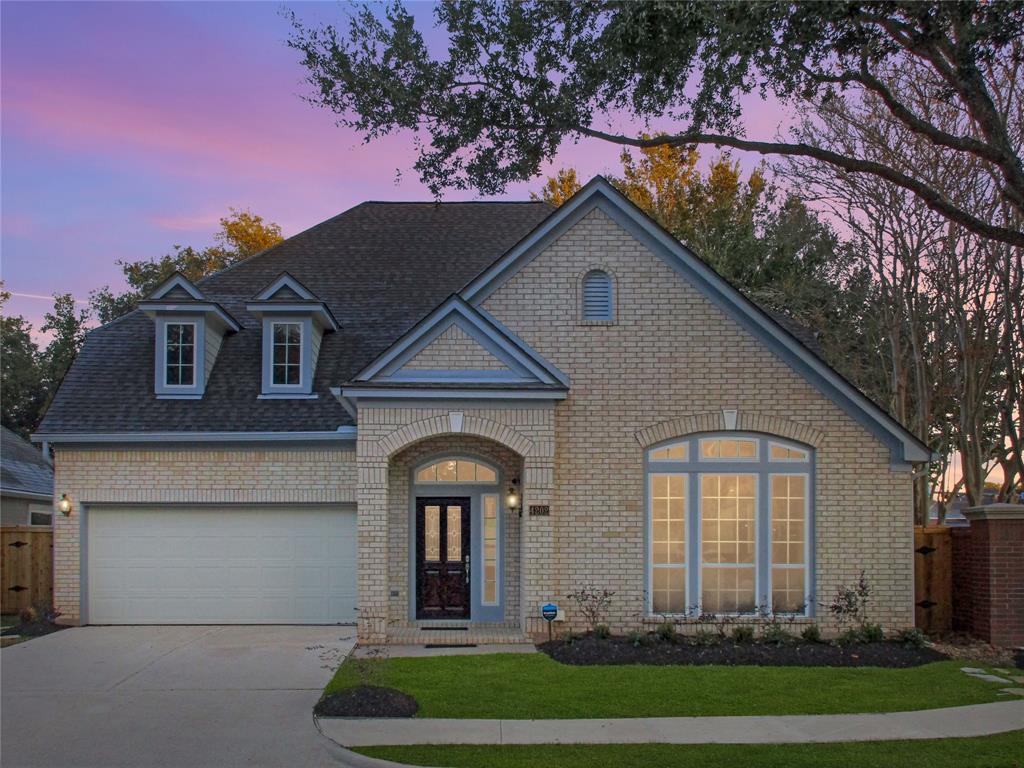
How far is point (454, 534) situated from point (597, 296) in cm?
463

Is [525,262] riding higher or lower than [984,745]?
higher

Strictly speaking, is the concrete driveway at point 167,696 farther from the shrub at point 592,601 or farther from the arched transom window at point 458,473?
the shrub at point 592,601

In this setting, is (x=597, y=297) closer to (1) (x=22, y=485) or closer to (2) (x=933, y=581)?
(2) (x=933, y=581)

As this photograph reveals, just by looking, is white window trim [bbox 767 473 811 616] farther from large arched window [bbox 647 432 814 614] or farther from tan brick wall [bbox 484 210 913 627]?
tan brick wall [bbox 484 210 913 627]

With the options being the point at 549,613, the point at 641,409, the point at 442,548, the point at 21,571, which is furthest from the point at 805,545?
the point at 21,571

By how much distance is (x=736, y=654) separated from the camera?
13.0 meters

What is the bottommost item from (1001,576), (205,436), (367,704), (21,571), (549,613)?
(367,704)

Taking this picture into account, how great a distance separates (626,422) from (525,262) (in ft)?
9.88

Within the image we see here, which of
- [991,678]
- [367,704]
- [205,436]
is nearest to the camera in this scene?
[367,704]

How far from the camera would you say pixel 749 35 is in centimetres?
962

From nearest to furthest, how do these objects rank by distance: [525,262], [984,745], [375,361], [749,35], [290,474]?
[984,745]
[749,35]
[375,361]
[525,262]
[290,474]

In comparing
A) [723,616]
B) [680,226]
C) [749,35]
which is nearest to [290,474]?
[723,616]

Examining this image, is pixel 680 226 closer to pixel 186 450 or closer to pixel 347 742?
pixel 186 450

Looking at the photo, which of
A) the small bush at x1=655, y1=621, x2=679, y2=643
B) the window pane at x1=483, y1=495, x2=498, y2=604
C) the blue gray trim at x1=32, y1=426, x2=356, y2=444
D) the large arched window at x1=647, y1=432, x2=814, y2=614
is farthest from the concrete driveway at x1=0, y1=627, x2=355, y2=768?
the large arched window at x1=647, y1=432, x2=814, y2=614
